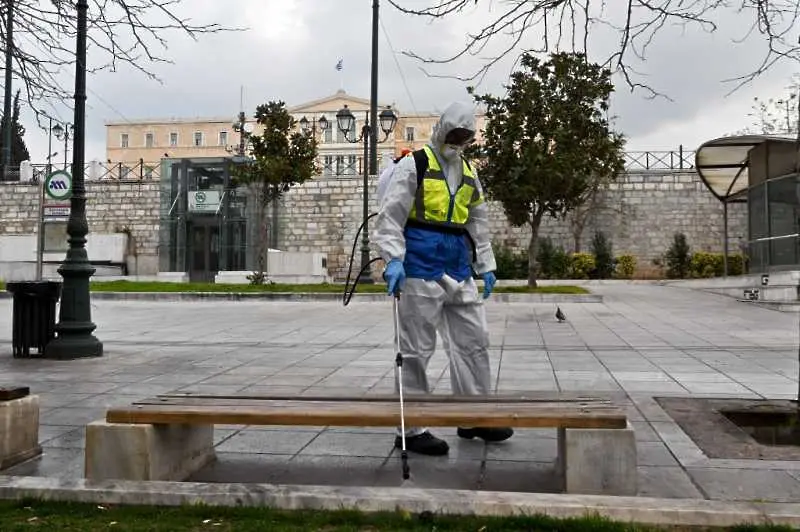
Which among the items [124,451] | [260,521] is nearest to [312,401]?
[260,521]

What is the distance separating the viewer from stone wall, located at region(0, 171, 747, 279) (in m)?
27.7

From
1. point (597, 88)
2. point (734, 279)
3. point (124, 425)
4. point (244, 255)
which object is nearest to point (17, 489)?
point (124, 425)

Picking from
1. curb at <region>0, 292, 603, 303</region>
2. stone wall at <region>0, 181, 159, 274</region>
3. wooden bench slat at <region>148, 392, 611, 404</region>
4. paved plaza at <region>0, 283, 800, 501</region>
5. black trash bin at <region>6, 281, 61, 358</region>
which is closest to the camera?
wooden bench slat at <region>148, 392, 611, 404</region>

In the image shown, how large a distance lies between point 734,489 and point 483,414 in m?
1.31

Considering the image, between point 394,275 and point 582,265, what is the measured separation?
23472 mm

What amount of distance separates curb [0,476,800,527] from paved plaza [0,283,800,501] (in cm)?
40

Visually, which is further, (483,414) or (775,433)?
(775,433)

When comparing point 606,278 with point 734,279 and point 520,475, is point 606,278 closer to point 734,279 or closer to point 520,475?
point 734,279

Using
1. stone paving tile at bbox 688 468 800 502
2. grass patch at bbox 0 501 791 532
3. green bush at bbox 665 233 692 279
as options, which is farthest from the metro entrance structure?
grass patch at bbox 0 501 791 532

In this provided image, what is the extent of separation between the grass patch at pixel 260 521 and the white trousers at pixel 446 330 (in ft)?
3.34

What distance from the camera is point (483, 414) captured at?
3084 millimetres

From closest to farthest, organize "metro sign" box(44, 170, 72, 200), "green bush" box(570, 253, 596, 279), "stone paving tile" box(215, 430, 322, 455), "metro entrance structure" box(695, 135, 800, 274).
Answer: "stone paving tile" box(215, 430, 322, 455) < "metro sign" box(44, 170, 72, 200) < "metro entrance structure" box(695, 135, 800, 274) < "green bush" box(570, 253, 596, 279)

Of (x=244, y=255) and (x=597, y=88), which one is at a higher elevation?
(x=597, y=88)

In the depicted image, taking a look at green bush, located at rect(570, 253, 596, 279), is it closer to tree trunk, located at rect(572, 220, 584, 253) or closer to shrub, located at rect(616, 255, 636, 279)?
shrub, located at rect(616, 255, 636, 279)
